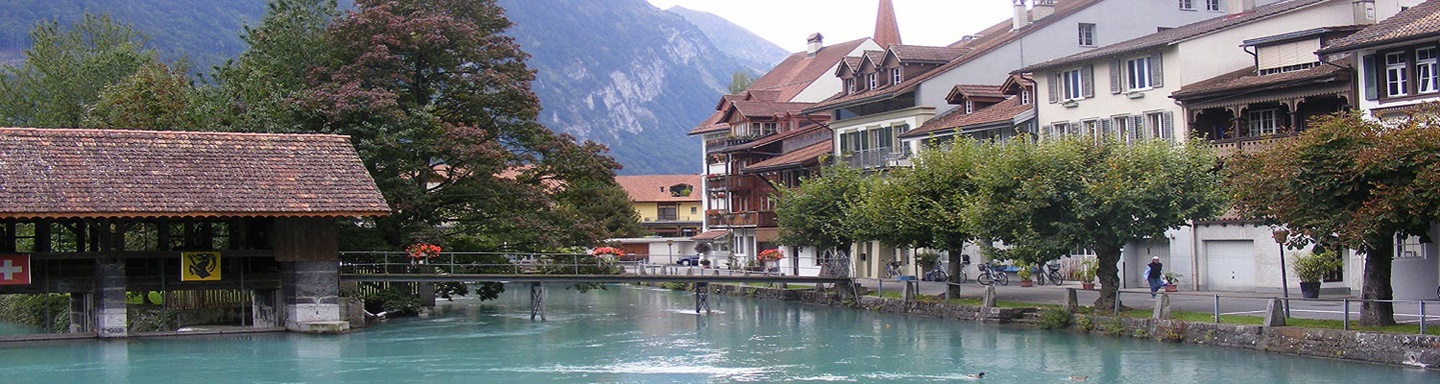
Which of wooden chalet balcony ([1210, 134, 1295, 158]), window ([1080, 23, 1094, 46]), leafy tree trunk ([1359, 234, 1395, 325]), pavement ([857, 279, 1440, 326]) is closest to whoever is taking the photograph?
leafy tree trunk ([1359, 234, 1395, 325])

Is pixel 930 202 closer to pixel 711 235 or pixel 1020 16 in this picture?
pixel 1020 16

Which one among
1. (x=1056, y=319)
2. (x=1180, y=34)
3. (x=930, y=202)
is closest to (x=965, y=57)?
(x=1180, y=34)

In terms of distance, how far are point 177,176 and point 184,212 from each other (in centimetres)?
175

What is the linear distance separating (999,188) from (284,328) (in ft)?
62.6

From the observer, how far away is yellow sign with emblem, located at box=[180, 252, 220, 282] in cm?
3891

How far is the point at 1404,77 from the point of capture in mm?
36312

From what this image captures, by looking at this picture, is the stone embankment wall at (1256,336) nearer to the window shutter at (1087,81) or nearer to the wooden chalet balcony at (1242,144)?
the wooden chalet balcony at (1242,144)

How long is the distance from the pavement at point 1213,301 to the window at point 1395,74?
5043 millimetres

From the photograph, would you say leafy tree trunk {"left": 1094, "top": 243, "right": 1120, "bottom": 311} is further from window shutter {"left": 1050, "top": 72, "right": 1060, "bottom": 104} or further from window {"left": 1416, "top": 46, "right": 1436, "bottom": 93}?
window shutter {"left": 1050, "top": 72, "right": 1060, "bottom": 104}

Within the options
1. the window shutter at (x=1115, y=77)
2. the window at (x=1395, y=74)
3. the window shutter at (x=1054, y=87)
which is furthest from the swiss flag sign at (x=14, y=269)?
the window at (x=1395, y=74)

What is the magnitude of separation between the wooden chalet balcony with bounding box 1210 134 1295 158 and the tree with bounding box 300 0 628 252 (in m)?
19.2

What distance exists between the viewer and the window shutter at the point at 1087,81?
51062 millimetres

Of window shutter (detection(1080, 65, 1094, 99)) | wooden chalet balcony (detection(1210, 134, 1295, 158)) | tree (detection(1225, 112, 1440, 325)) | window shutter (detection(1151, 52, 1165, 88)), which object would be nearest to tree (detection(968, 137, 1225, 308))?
wooden chalet balcony (detection(1210, 134, 1295, 158))

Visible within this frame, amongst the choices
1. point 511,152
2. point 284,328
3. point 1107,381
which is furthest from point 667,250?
point 1107,381
